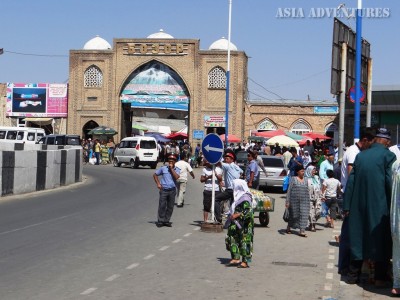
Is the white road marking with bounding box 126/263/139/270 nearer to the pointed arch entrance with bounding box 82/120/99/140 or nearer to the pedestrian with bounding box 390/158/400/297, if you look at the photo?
the pedestrian with bounding box 390/158/400/297

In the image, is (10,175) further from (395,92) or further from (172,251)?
(395,92)

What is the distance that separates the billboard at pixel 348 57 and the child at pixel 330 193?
6.69 feet

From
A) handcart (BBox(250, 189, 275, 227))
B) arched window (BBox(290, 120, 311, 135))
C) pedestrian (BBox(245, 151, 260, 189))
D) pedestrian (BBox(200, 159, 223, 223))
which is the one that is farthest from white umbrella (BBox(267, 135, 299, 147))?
handcart (BBox(250, 189, 275, 227))

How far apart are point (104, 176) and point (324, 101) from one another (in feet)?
97.9

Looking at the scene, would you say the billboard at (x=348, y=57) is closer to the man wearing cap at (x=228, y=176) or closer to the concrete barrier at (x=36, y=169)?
the man wearing cap at (x=228, y=176)

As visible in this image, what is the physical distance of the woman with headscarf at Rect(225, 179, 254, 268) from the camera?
1049cm

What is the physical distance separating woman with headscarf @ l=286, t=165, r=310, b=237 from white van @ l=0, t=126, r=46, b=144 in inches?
1136

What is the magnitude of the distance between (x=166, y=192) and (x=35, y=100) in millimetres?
46446

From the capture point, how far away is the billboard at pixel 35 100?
60.6 m

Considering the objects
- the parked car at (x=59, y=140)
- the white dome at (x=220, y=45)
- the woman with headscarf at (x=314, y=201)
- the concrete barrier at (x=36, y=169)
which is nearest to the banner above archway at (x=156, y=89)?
the white dome at (x=220, y=45)

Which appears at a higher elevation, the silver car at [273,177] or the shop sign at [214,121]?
the shop sign at [214,121]

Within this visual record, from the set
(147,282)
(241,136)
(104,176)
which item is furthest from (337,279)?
(241,136)

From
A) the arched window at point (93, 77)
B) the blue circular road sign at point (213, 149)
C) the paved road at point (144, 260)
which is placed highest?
the arched window at point (93, 77)

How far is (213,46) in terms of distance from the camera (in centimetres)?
6706
